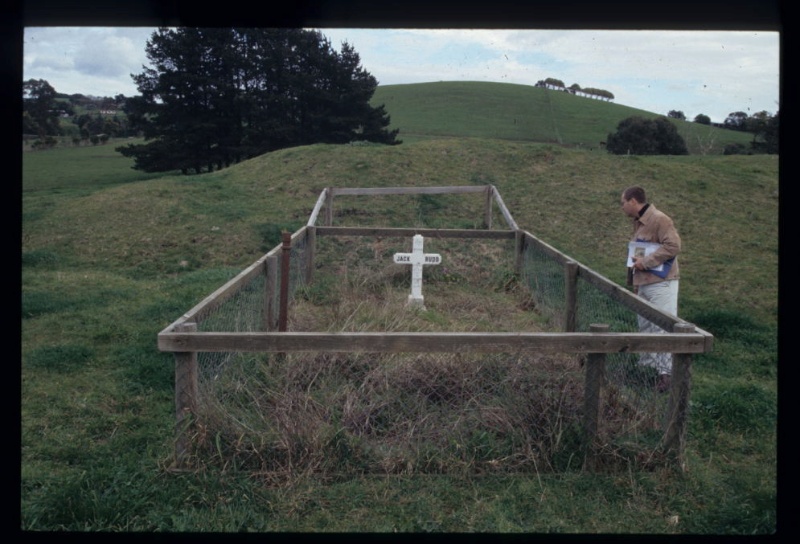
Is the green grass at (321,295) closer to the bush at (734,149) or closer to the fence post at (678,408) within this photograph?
the fence post at (678,408)

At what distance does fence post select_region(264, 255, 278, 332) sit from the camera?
22.4ft

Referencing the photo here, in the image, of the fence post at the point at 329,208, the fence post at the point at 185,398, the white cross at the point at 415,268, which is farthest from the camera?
the fence post at the point at 329,208

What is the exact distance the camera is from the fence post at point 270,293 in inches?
269

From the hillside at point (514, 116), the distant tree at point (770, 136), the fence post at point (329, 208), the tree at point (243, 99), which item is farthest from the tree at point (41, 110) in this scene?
the distant tree at point (770, 136)

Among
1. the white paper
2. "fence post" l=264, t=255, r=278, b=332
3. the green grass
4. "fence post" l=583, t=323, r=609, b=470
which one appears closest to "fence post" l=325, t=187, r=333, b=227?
the green grass

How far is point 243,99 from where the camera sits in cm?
3941

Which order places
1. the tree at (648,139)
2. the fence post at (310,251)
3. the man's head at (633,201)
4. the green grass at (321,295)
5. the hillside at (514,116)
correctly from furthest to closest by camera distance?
the hillside at (514,116), the tree at (648,139), the fence post at (310,251), the man's head at (633,201), the green grass at (321,295)

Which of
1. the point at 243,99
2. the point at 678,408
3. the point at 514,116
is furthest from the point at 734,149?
the point at 678,408

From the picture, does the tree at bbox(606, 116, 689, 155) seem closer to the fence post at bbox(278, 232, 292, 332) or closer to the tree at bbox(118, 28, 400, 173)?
the tree at bbox(118, 28, 400, 173)

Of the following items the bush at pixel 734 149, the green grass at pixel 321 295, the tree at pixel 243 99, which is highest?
the tree at pixel 243 99

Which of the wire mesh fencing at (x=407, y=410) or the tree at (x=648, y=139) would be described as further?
the tree at (x=648, y=139)

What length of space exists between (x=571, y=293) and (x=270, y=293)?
3.04 metres

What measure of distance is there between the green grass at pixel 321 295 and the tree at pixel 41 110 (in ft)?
67.4

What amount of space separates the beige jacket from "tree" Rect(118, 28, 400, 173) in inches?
1288
